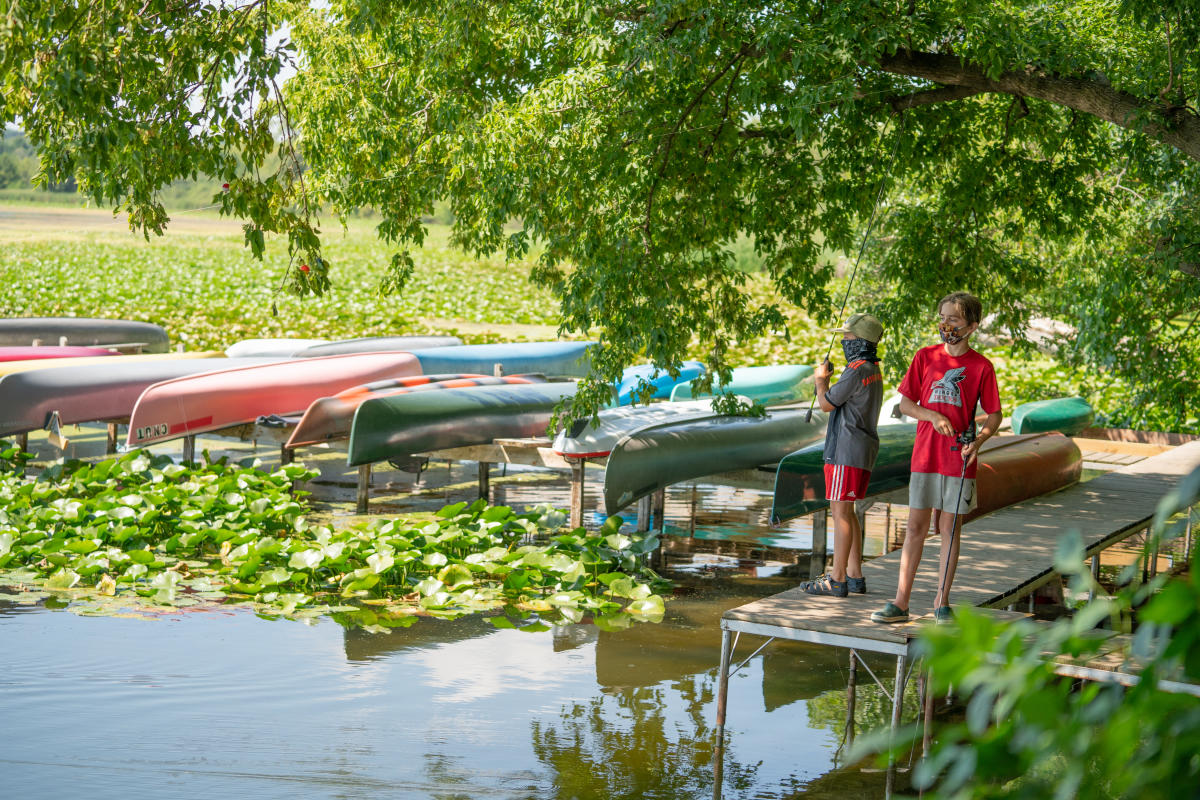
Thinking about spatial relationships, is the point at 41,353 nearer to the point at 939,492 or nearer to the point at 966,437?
the point at 939,492

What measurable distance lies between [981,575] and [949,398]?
1436 millimetres

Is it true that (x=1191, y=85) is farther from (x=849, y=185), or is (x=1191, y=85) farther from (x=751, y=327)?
(x=751, y=327)

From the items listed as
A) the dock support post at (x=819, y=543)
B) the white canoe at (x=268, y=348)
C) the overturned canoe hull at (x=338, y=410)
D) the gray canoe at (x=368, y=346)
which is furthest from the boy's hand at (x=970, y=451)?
the white canoe at (x=268, y=348)

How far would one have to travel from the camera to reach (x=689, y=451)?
8.95 meters

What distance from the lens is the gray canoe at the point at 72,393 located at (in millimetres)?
10484

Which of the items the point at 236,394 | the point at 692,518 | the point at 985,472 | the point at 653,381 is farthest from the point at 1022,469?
the point at 236,394

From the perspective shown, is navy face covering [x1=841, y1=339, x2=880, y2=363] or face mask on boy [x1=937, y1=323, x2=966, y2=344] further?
navy face covering [x1=841, y1=339, x2=880, y2=363]

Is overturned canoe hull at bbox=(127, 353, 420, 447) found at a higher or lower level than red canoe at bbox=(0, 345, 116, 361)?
lower

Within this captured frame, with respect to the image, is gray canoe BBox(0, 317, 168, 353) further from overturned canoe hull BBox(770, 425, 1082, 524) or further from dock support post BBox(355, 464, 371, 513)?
overturned canoe hull BBox(770, 425, 1082, 524)

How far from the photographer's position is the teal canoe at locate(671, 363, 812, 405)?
13.9m

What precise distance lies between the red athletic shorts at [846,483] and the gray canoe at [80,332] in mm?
14029

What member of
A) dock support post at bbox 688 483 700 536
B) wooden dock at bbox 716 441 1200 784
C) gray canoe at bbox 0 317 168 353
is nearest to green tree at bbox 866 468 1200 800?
wooden dock at bbox 716 441 1200 784

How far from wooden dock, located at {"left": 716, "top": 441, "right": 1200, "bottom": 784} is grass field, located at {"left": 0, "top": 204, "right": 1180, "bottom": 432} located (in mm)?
4471

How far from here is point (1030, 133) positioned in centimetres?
888
